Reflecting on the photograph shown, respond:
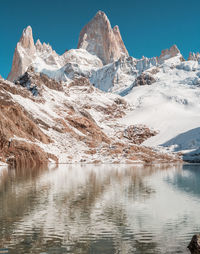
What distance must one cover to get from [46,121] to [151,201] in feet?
343

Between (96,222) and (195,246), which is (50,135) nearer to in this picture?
(96,222)

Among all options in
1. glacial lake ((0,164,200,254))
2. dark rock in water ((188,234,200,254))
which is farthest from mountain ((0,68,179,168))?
dark rock in water ((188,234,200,254))

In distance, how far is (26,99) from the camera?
493 feet

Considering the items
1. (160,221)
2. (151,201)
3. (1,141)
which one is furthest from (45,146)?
(160,221)

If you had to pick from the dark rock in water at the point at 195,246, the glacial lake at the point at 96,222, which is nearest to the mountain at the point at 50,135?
the glacial lake at the point at 96,222

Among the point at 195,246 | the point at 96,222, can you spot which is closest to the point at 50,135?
the point at 96,222

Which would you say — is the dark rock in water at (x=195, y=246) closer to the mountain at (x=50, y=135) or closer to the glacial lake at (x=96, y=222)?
the glacial lake at (x=96, y=222)

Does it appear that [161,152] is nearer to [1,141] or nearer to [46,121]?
[46,121]

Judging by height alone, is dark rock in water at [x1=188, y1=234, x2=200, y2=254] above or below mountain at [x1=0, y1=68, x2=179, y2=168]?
below

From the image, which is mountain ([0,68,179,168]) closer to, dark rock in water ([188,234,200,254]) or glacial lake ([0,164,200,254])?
glacial lake ([0,164,200,254])

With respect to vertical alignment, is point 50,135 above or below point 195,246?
above

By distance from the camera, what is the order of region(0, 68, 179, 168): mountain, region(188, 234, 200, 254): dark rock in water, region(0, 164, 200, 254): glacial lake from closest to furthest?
region(188, 234, 200, 254): dark rock in water < region(0, 164, 200, 254): glacial lake < region(0, 68, 179, 168): mountain

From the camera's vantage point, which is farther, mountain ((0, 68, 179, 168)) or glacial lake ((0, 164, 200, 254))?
mountain ((0, 68, 179, 168))

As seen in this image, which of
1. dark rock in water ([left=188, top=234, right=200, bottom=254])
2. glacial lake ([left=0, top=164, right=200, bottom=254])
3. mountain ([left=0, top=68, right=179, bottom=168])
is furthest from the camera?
mountain ([left=0, top=68, right=179, bottom=168])
